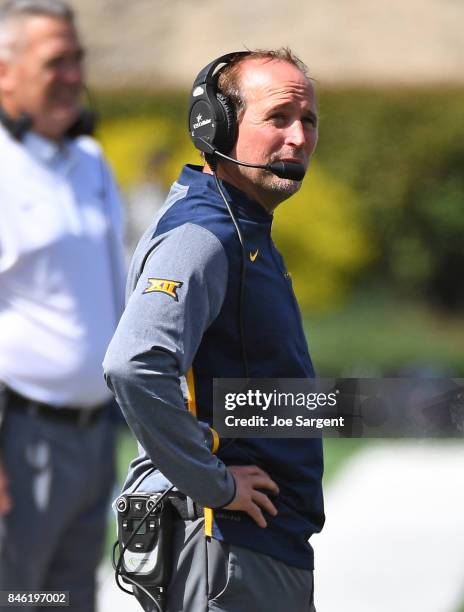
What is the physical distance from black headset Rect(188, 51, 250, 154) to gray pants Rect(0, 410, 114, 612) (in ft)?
4.57

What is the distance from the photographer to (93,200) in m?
4.10

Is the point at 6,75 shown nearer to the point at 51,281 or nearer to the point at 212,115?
the point at 51,281

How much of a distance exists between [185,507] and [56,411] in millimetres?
1283

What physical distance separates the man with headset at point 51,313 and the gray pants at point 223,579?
123 centimetres

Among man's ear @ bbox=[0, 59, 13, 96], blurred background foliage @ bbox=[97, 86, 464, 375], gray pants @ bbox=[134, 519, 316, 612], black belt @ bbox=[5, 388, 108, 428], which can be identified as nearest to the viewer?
gray pants @ bbox=[134, 519, 316, 612]

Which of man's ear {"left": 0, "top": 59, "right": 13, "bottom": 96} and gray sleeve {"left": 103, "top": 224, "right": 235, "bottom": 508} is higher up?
man's ear {"left": 0, "top": 59, "right": 13, "bottom": 96}

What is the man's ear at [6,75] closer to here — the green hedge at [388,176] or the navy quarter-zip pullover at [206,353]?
the navy quarter-zip pullover at [206,353]

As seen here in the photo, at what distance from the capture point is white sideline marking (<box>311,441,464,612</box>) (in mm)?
5426

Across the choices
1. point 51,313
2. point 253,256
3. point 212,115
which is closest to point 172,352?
point 253,256

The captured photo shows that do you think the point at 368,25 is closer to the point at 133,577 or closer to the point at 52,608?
the point at 52,608

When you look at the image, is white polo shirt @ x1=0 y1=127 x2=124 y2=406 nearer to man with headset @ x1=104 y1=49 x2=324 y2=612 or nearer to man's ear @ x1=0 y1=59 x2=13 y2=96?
man's ear @ x1=0 y1=59 x2=13 y2=96

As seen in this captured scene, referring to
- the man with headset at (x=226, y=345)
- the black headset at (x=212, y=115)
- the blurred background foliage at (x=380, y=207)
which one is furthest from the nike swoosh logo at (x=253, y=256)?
the blurred background foliage at (x=380, y=207)

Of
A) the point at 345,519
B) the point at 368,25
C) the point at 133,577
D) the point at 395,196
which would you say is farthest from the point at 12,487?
the point at 368,25

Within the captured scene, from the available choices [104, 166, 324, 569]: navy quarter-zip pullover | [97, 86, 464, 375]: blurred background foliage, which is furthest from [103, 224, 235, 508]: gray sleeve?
[97, 86, 464, 375]: blurred background foliage
